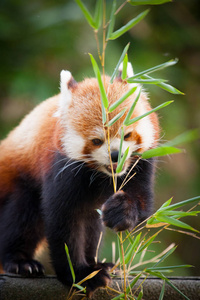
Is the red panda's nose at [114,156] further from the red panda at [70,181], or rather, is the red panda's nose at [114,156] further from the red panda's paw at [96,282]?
the red panda's paw at [96,282]

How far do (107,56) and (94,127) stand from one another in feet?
7.85

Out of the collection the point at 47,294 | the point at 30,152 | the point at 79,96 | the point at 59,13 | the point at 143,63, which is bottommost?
the point at 47,294

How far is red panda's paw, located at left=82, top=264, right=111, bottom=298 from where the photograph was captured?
7.89ft

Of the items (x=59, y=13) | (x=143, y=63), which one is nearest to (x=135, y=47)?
(x=143, y=63)

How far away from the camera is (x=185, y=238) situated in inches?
248

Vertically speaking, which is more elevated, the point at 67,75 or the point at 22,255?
the point at 67,75

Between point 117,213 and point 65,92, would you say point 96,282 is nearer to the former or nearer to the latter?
point 117,213

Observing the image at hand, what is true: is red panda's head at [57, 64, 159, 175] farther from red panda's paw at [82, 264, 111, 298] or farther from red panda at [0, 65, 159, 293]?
red panda's paw at [82, 264, 111, 298]

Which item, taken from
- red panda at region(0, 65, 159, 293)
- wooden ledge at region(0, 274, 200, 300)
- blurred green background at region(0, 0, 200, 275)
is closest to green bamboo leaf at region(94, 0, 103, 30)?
red panda at region(0, 65, 159, 293)

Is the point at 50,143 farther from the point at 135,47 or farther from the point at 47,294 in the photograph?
the point at 135,47

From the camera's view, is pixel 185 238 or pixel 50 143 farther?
pixel 185 238

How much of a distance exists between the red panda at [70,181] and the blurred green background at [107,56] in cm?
136

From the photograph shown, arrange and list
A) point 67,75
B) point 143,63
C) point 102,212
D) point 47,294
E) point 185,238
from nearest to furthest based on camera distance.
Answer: point 102,212, point 47,294, point 67,75, point 143,63, point 185,238

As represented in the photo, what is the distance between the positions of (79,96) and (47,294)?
1.01 metres
